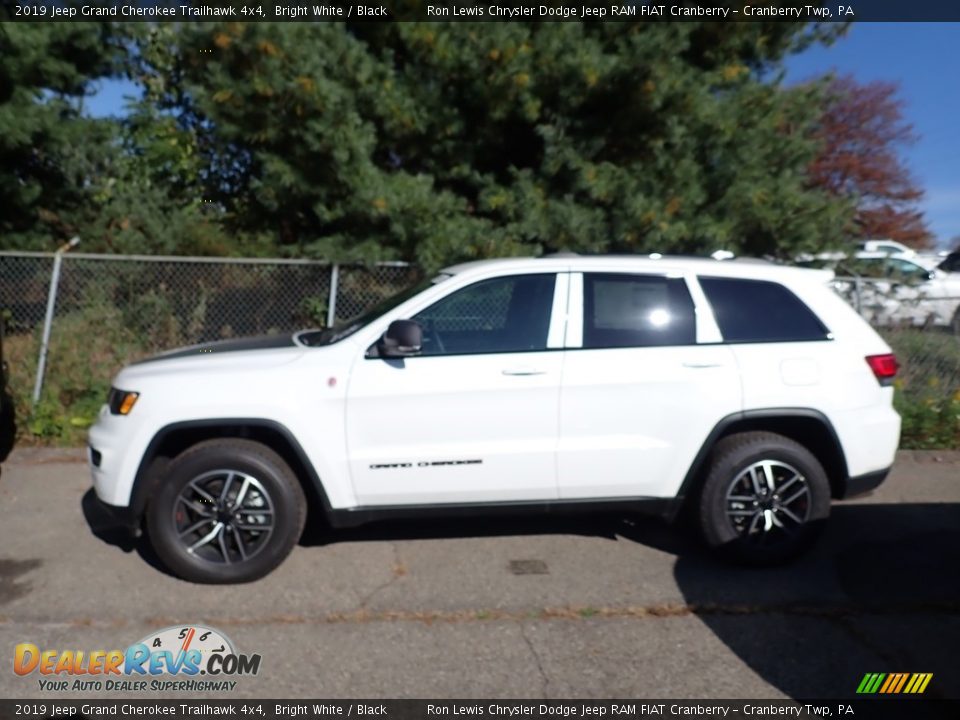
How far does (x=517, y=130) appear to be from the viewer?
9094 mm

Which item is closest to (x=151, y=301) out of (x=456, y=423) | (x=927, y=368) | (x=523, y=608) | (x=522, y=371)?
(x=456, y=423)

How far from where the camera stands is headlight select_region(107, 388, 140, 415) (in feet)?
15.4

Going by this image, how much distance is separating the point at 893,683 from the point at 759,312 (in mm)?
2116

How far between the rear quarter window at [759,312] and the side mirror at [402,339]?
173 centimetres

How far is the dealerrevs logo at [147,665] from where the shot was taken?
149 inches

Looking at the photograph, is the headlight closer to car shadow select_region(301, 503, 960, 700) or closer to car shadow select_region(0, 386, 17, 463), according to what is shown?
car shadow select_region(301, 503, 960, 700)

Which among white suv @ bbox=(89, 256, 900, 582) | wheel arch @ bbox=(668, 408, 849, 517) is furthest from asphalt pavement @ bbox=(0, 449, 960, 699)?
wheel arch @ bbox=(668, 408, 849, 517)

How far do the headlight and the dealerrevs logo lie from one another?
122 centimetres

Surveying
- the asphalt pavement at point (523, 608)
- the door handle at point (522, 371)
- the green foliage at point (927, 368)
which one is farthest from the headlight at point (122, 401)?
→ the green foliage at point (927, 368)

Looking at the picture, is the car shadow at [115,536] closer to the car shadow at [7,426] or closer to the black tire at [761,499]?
the car shadow at [7,426]

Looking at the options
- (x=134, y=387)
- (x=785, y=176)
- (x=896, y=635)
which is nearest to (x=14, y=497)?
(x=134, y=387)

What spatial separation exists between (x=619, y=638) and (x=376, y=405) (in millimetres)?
1737

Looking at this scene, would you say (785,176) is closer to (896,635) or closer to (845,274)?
(845,274)

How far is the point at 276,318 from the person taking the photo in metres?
8.36
